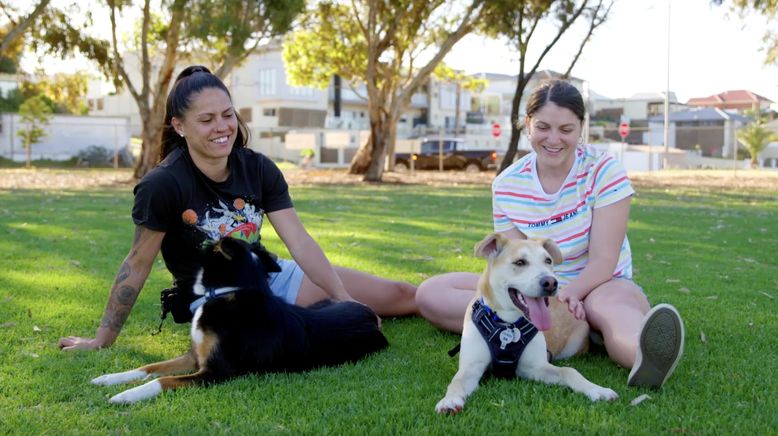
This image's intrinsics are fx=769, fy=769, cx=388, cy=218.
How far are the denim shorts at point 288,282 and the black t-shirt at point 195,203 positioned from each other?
378 mm

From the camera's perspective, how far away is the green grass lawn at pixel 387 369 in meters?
3.24

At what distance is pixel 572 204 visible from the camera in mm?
4527

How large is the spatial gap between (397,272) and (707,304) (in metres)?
2.82

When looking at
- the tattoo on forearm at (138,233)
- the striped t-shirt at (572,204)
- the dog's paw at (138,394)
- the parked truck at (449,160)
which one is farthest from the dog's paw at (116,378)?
the parked truck at (449,160)

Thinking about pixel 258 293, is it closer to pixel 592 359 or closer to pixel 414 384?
pixel 414 384

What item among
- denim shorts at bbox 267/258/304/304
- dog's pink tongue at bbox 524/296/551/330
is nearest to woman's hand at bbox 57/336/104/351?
denim shorts at bbox 267/258/304/304

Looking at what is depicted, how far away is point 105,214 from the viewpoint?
12.9 meters

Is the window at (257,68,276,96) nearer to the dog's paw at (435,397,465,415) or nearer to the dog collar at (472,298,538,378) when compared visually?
the dog collar at (472,298,538,378)

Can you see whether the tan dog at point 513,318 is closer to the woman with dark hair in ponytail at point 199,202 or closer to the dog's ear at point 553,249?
the dog's ear at point 553,249

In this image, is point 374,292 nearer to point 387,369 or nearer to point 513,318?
point 387,369

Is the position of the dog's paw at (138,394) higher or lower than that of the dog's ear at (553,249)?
lower

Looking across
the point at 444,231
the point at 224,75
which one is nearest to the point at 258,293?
the point at 444,231

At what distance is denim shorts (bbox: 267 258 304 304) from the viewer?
486 centimetres

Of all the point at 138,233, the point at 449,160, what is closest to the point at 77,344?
the point at 138,233
